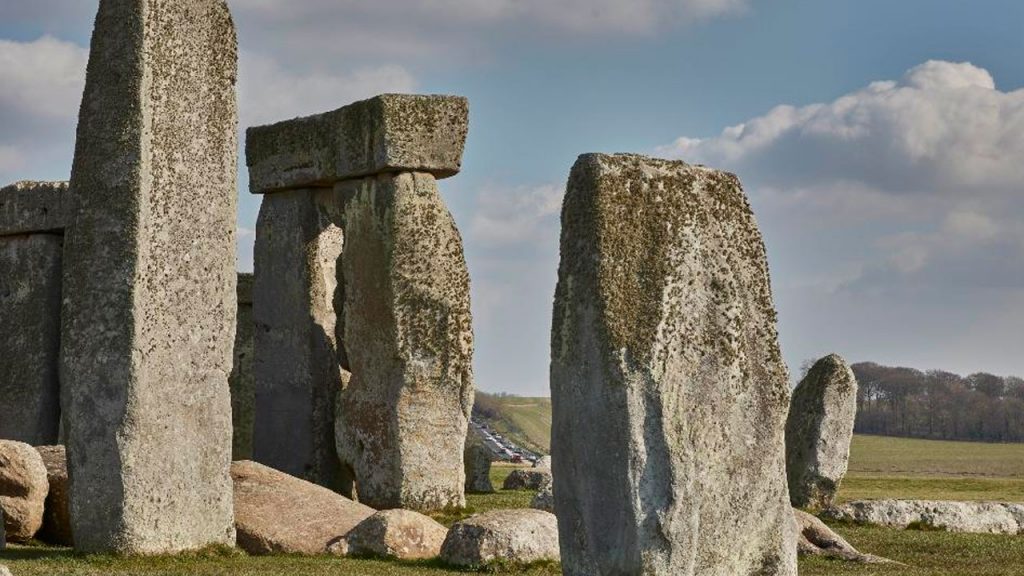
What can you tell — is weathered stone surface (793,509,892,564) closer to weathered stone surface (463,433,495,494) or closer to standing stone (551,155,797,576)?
standing stone (551,155,797,576)

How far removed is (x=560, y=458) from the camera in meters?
11.8

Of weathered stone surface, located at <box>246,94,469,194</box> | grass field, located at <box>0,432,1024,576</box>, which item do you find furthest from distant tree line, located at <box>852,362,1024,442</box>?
weathered stone surface, located at <box>246,94,469,194</box>

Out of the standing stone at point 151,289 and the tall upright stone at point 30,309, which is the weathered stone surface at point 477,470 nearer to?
the tall upright stone at point 30,309

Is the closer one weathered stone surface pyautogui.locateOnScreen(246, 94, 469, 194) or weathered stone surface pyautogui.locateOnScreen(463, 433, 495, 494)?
weathered stone surface pyautogui.locateOnScreen(246, 94, 469, 194)

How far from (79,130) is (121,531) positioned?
3.90 m

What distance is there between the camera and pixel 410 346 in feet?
81.3

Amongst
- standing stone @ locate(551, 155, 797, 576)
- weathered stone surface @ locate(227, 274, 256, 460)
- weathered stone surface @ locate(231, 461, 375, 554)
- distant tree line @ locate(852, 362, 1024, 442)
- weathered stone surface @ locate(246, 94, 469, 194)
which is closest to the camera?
standing stone @ locate(551, 155, 797, 576)

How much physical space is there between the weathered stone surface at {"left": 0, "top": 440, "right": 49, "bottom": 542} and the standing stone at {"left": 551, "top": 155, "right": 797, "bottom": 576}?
8.91 meters

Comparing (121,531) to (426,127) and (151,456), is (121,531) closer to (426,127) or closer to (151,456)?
(151,456)

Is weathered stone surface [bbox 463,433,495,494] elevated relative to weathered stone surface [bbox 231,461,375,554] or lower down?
elevated

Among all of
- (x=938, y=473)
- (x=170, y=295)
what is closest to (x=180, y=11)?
(x=170, y=295)

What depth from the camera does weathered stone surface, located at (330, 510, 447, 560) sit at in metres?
17.7

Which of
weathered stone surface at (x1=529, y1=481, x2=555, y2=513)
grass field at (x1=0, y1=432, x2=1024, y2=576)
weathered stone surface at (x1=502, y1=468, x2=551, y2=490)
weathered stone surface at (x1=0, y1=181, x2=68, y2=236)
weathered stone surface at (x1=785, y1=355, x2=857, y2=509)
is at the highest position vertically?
weathered stone surface at (x1=0, y1=181, x2=68, y2=236)

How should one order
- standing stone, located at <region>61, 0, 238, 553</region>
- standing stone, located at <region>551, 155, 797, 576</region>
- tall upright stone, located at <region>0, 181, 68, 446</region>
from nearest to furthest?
standing stone, located at <region>551, 155, 797, 576</region>
standing stone, located at <region>61, 0, 238, 553</region>
tall upright stone, located at <region>0, 181, 68, 446</region>
